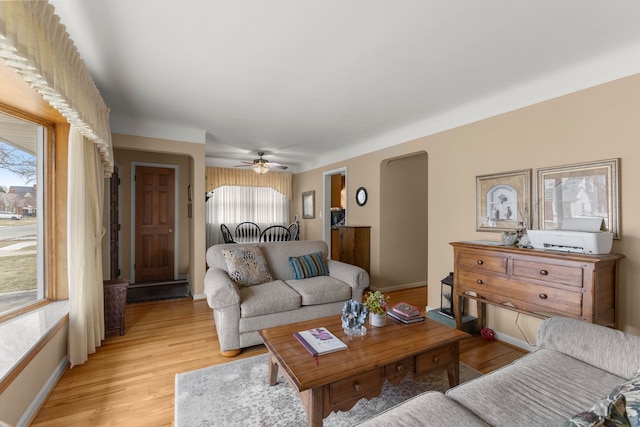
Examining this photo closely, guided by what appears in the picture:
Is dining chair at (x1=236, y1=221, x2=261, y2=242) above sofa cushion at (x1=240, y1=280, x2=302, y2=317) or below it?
above

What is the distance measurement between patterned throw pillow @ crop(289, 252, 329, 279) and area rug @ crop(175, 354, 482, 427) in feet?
3.79

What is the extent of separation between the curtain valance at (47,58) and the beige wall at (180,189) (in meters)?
1.59

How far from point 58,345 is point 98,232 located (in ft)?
3.12

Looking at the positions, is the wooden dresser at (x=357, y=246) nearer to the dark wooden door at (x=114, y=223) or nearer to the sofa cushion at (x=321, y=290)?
the sofa cushion at (x=321, y=290)

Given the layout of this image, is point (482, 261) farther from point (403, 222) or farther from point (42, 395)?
point (42, 395)

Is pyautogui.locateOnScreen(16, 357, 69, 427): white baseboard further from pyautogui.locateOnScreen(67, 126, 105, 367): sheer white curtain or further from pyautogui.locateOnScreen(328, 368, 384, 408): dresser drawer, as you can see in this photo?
pyautogui.locateOnScreen(328, 368, 384, 408): dresser drawer

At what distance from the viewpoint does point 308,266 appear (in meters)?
3.35

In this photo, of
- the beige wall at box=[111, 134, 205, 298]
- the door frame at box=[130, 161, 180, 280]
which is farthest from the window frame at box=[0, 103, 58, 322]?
the door frame at box=[130, 161, 180, 280]

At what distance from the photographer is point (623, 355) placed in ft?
4.54

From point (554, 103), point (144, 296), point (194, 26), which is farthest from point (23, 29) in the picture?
point (144, 296)

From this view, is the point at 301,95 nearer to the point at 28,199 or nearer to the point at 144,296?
the point at 28,199

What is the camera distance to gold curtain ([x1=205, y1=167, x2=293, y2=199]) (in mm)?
6176

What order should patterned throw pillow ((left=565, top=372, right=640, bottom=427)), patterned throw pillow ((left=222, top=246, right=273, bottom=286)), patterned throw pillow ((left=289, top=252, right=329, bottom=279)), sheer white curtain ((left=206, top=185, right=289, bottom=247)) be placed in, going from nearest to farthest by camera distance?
patterned throw pillow ((left=565, top=372, right=640, bottom=427)), patterned throw pillow ((left=222, top=246, right=273, bottom=286)), patterned throw pillow ((left=289, top=252, right=329, bottom=279)), sheer white curtain ((left=206, top=185, right=289, bottom=247))

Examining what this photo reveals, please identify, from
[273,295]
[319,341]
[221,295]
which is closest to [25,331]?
[221,295]
